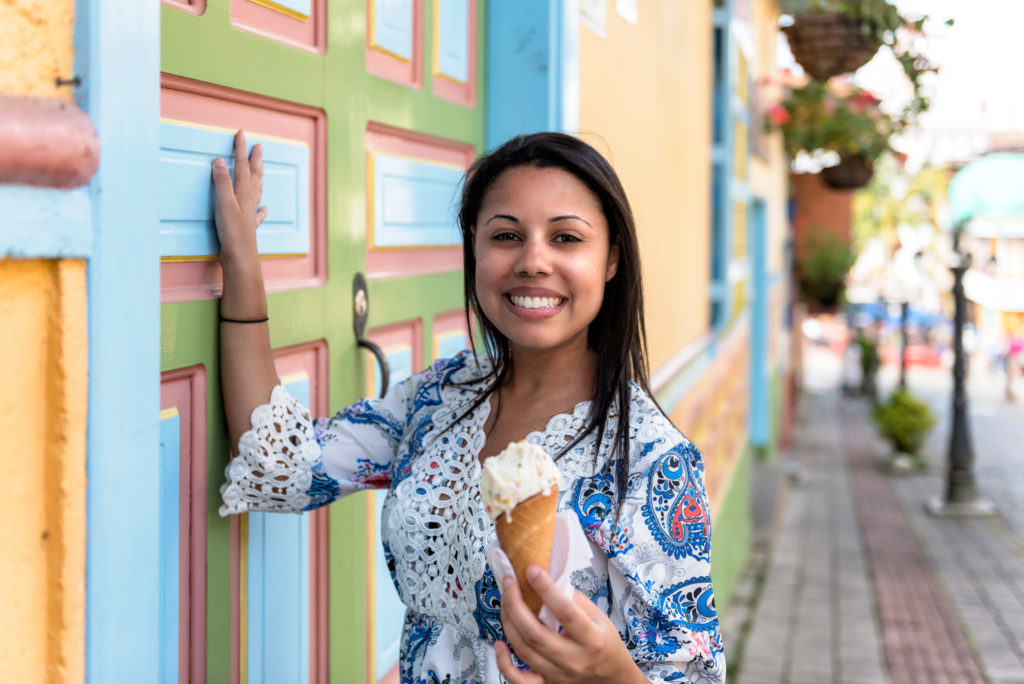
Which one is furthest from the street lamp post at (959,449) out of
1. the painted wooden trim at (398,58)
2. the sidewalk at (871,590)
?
the painted wooden trim at (398,58)

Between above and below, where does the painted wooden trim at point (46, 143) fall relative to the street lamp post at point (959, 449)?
above

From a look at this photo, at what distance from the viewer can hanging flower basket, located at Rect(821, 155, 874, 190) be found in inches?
418

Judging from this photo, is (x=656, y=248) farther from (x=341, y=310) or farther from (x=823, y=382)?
(x=823, y=382)

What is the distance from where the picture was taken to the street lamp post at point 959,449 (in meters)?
10.3

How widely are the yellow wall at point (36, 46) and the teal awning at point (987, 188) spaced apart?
1106 centimetres

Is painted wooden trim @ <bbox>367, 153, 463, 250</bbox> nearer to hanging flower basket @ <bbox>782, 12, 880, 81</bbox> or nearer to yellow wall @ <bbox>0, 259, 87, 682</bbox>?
yellow wall @ <bbox>0, 259, 87, 682</bbox>

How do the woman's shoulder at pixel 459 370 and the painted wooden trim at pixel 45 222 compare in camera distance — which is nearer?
the painted wooden trim at pixel 45 222

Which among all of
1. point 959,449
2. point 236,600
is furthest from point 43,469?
point 959,449

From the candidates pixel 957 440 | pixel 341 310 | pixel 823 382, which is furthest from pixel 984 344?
pixel 341 310

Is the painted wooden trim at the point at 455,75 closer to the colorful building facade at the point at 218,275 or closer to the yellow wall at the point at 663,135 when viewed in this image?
the colorful building facade at the point at 218,275

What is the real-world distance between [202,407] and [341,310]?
0.53 metres

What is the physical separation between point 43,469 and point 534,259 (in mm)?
704

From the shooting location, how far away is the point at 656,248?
4.10 m

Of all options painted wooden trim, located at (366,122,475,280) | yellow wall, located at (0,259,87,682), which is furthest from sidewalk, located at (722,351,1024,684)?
yellow wall, located at (0,259,87,682)
